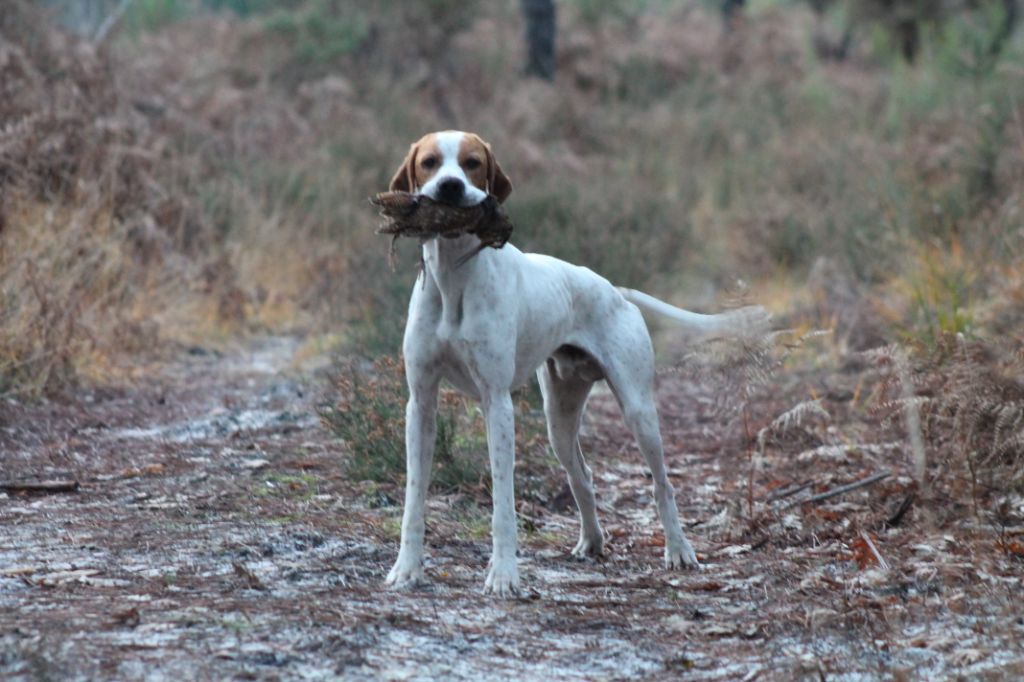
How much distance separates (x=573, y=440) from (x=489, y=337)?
894mm

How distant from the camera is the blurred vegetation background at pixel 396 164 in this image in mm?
8859

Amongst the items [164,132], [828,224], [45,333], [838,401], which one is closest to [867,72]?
[828,224]

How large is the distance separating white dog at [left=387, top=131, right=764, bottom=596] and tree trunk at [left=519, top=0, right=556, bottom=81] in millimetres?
17476

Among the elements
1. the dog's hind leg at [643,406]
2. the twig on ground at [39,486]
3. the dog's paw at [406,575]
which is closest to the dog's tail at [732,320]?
the dog's hind leg at [643,406]

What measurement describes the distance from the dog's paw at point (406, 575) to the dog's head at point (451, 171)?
118cm

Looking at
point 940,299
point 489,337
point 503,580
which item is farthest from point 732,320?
point 940,299

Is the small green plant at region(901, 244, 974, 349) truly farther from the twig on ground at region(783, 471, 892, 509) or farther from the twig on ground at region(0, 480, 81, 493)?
the twig on ground at region(0, 480, 81, 493)

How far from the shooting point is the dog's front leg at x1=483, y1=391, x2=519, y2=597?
4.50 meters

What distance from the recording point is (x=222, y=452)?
6.68 m

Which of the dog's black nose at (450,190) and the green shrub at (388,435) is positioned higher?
the dog's black nose at (450,190)

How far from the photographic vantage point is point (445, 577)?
4727 millimetres

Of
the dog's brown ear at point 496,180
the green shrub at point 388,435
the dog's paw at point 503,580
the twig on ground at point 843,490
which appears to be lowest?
the dog's paw at point 503,580

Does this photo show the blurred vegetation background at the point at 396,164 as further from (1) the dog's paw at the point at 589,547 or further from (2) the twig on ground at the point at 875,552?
(1) the dog's paw at the point at 589,547

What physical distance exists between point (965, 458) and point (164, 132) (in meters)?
9.60
